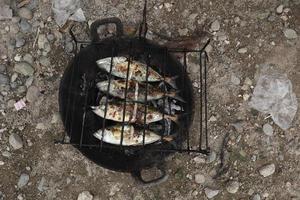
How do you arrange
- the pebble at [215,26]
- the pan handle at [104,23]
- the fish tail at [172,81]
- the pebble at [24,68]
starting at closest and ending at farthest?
the fish tail at [172,81]
the pan handle at [104,23]
the pebble at [24,68]
the pebble at [215,26]

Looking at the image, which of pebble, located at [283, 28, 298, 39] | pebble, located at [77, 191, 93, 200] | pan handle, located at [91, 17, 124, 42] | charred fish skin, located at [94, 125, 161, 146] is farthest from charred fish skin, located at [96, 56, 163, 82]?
pebble, located at [283, 28, 298, 39]

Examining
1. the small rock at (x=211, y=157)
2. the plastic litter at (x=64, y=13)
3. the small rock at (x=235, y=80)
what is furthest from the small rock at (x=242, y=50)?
the plastic litter at (x=64, y=13)

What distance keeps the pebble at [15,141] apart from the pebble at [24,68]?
1.75 ft

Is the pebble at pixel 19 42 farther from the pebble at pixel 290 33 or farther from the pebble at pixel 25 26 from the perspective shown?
the pebble at pixel 290 33

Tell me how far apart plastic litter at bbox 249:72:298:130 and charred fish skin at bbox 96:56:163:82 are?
3.13 ft

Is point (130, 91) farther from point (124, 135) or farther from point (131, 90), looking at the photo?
point (124, 135)

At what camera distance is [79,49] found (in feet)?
12.0

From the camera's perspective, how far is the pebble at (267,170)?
3510mm

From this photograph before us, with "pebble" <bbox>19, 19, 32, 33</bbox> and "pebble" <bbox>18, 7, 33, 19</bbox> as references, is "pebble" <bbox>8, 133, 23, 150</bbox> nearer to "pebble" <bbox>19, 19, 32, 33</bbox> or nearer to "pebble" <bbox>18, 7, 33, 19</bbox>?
"pebble" <bbox>19, 19, 32, 33</bbox>

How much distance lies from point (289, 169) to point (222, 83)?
3.02 feet

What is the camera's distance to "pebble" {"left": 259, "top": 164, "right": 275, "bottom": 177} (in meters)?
3.51

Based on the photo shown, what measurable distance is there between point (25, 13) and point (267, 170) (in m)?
2.48

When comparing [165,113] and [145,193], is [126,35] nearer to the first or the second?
[165,113]

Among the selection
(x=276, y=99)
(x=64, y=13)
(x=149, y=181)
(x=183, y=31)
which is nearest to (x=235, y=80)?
(x=276, y=99)
